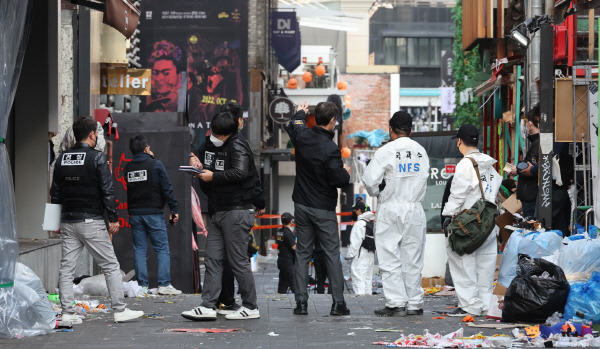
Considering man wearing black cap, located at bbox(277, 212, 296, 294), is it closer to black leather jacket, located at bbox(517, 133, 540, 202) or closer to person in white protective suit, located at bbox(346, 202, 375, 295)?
person in white protective suit, located at bbox(346, 202, 375, 295)

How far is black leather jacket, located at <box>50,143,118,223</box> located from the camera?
9.18 metres

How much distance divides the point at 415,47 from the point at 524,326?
9134 cm

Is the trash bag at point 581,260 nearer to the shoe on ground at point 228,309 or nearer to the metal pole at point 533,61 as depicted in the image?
the shoe on ground at point 228,309

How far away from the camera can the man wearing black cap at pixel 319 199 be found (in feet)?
31.8

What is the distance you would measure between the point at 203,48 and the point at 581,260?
26.3 meters

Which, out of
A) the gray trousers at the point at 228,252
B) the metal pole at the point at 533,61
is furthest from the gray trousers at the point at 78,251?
the metal pole at the point at 533,61

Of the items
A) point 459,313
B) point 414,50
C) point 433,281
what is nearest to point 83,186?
point 459,313

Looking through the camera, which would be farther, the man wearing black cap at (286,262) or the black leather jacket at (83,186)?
the man wearing black cap at (286,262)

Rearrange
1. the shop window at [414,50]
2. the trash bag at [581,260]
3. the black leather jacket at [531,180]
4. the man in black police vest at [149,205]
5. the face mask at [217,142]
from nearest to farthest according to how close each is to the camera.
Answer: the trash bag at [581,260] < the face mask at [217,142] < the black leather jacket at [531,180] < the man in black police vest at [149,205] < the shop window at [414,50]

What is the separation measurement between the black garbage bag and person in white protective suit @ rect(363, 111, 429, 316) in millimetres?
1022

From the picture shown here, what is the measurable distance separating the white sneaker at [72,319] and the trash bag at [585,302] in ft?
14.2

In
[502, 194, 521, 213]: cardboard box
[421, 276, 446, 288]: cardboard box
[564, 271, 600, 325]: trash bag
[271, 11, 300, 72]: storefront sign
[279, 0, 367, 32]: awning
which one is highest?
[279, 0, 367, 32]: awning

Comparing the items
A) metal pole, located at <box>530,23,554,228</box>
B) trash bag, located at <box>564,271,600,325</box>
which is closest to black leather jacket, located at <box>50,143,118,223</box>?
trash bag, located at <box>564,271,600,325</box>

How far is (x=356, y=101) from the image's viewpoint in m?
71.9
